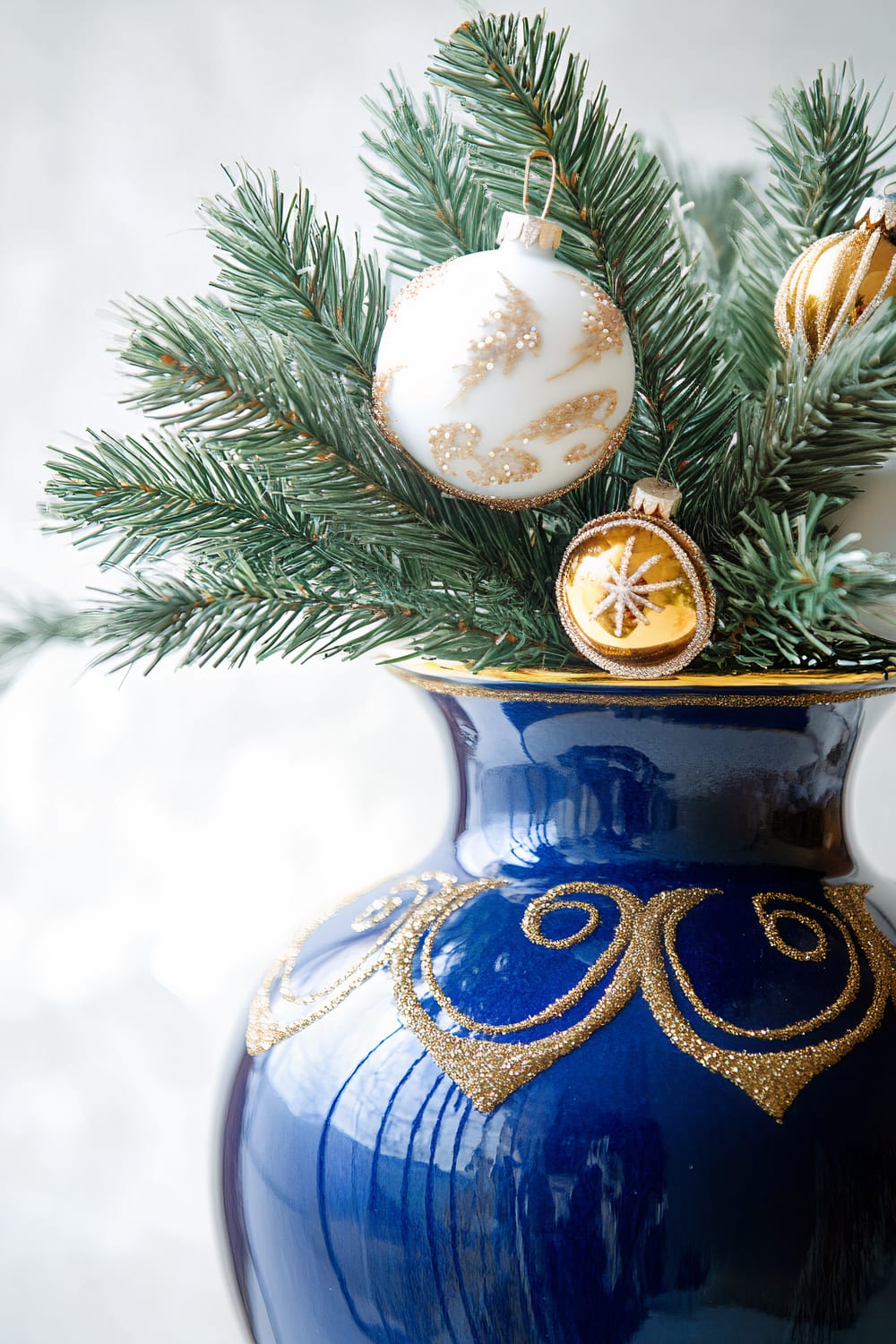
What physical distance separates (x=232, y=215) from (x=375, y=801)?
2.14 ft

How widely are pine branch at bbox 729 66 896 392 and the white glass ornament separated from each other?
0.40 ft

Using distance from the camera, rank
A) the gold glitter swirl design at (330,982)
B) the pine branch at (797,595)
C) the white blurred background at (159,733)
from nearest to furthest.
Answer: the pine branch at (797,595) < the gold glitter swirl design at (330,982) < the white blurred background at (159,733)

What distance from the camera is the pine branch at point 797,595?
33 centimetres

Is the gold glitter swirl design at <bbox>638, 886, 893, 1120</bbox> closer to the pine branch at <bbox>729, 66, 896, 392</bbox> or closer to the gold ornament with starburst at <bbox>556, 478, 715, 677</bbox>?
the gold ornament with starburst at <bbox>556, 478, 715, 677</bbox>

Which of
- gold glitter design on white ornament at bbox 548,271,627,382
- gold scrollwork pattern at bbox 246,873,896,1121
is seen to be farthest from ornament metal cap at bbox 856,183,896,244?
gold scrollwork pattern at bbox 246,873,896,1121

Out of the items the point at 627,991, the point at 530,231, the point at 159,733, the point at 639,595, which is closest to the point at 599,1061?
the point at 627,991

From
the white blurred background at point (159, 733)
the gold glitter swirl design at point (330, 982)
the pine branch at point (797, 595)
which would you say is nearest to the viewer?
the pine branch at point (797, 595)

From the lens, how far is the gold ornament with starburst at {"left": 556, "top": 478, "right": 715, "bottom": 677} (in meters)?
0.37

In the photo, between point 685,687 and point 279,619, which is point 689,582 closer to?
point 685,687

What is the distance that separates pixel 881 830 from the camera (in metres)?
0.95

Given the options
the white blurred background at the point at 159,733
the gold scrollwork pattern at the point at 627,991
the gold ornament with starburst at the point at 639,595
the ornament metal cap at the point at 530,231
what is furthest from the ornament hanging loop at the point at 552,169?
the white blurred background at the point at 159,733

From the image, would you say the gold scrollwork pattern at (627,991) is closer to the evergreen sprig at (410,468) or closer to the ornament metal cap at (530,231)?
the evergreen sprig at (410,468)

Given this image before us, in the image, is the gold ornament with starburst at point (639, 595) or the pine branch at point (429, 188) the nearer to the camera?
the gold ornament with starburst at point (639, 595)

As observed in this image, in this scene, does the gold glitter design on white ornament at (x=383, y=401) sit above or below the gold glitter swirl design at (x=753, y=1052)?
above
